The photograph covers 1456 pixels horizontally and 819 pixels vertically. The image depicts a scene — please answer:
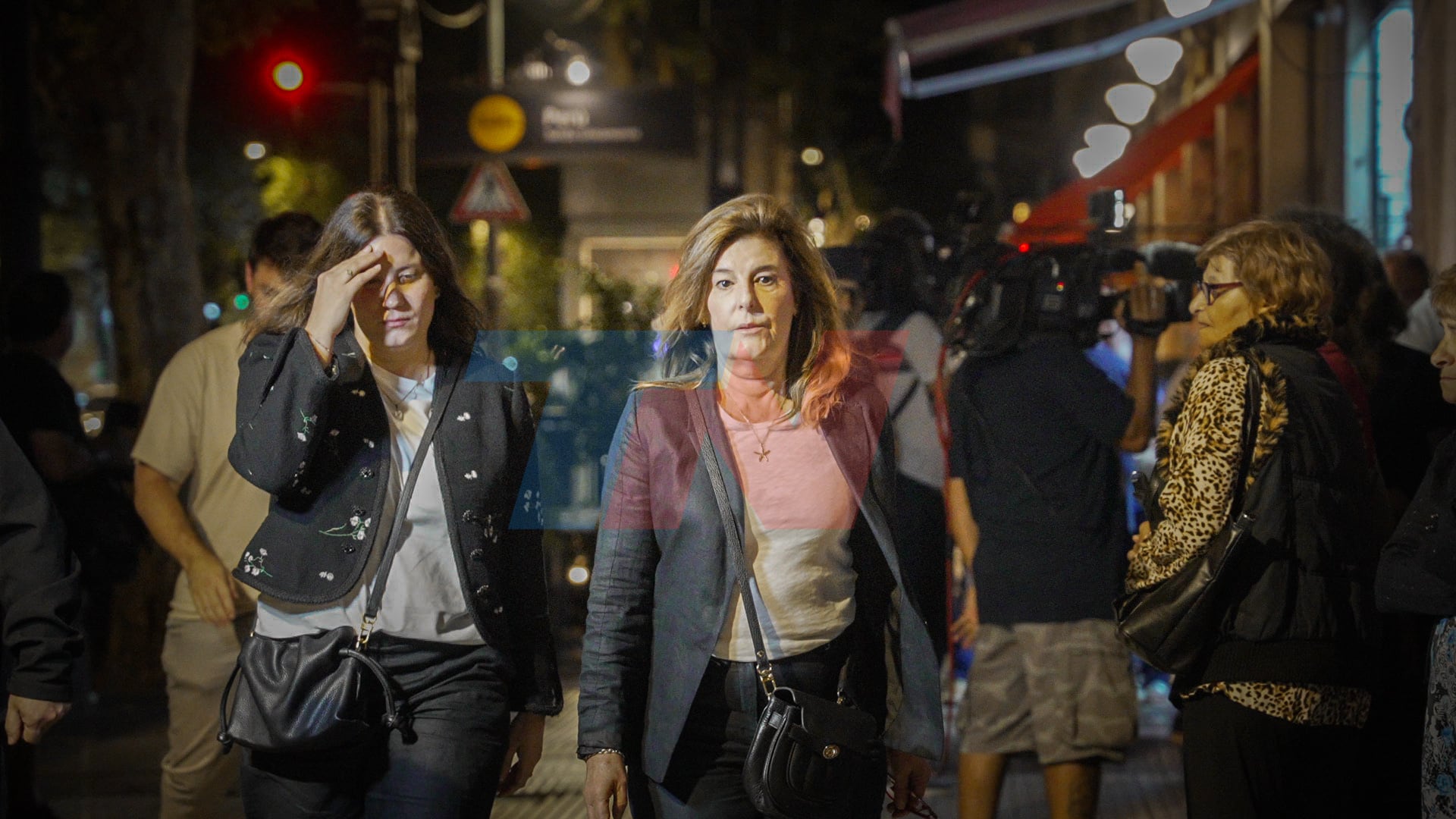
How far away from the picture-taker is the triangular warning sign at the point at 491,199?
989 cm

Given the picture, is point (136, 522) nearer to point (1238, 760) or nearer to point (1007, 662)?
point (1007, 662)

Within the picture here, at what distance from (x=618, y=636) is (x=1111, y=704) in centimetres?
215

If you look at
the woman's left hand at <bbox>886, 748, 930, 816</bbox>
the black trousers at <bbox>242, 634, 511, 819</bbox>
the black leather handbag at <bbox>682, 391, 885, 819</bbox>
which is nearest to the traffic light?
the black trousers at <bbox>242, 634, 511, 819</bbox>

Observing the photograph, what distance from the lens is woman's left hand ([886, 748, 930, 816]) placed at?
3.23m

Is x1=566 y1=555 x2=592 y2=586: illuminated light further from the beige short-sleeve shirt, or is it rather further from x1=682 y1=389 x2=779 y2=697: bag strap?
x1=682 y1=389 x2=779 y2=697: bag strap

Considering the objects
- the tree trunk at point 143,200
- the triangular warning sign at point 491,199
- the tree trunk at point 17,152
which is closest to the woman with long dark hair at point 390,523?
the tree trunk at point 17,152

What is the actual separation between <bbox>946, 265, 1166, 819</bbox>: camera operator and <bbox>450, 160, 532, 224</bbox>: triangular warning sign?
5.63m

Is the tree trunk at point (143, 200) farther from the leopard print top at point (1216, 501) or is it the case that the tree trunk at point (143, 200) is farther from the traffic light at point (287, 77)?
the leopard print top at point (1216, 501)

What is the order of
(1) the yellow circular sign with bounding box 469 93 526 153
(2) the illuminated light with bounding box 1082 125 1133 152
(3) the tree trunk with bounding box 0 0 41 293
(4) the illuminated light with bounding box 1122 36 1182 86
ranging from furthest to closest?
(2) the illuminated light with bounding box 1082 125 1133 152, (4) the illuminated light with bounding box 1122 36 1182 86, (1) the yellow circular sign with bounding box 469 93 526 153, (3) the tree trunk with bounding box 0 0 41 293

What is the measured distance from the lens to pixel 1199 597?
3521mm

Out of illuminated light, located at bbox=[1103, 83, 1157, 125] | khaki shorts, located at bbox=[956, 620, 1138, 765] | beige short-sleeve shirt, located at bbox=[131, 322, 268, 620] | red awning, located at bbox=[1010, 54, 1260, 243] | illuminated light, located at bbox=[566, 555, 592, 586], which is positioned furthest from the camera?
illuminated light, located at bbox=[1103, 83, 1157, 125]

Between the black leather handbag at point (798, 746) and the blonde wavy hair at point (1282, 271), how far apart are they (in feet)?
5.29

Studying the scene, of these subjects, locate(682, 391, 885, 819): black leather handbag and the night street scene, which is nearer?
locate(682, 391, 885, 819): black leather handbag

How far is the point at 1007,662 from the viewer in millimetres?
4805
